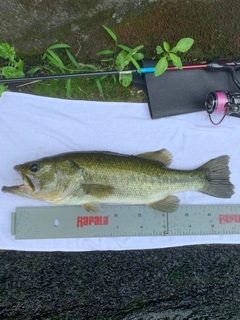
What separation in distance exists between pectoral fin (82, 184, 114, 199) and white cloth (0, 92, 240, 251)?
21.7 inches

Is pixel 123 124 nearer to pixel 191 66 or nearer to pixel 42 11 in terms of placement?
pixel 191 66

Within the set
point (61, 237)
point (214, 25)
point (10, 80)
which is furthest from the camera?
point (214, 25)

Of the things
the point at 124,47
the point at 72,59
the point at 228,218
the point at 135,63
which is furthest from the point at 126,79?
the point at 228,218

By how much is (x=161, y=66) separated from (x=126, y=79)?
381 millimetres

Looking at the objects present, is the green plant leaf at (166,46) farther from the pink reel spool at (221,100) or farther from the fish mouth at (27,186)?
the fish mouth at (27,186)

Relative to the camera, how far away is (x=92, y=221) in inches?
137

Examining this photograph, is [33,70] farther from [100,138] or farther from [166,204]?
[166,204]

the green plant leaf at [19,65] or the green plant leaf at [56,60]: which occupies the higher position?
the green plant leaf at [56,60]

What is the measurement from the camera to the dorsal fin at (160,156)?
→ 3.37 meters

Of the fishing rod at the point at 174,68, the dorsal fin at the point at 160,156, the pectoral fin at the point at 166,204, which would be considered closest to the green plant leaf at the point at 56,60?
the fishing rod at the point at 174,68

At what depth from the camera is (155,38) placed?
3.62m

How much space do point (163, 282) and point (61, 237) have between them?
3.73 ft

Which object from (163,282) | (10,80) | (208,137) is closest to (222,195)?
(208,137)

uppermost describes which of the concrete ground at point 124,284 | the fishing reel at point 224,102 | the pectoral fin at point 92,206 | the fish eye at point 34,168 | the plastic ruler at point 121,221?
the fishing reel at point 224,102
